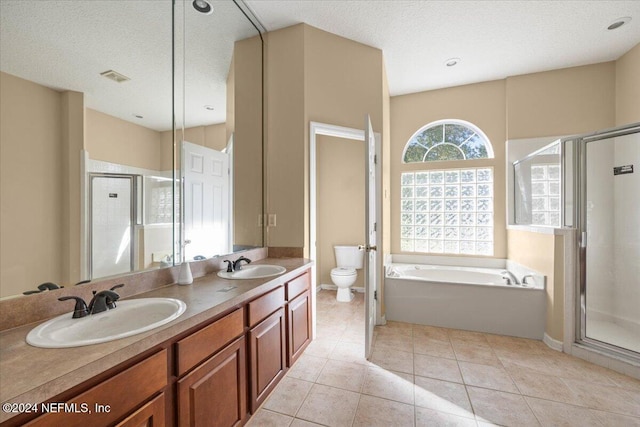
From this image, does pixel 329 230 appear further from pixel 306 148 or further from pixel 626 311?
pixel 626 311

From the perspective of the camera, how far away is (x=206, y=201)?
78.1 inches

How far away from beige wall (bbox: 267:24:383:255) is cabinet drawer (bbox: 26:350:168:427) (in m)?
1.67

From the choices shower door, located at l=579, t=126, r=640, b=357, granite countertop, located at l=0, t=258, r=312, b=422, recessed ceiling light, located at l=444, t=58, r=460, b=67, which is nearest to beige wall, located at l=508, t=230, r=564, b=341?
shower door, located at l=579, t=126, r=640, b=357

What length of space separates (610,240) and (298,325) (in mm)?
2793

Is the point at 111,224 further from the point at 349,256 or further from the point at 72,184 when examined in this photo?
the point at 349,256

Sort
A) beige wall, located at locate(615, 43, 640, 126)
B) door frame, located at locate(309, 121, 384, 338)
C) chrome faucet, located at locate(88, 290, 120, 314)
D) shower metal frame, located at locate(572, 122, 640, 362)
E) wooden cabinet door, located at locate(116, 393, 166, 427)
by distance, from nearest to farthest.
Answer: wooden cabinet door, located at locate(116, 393, 166, 427) → chrome faucet, located at locate(88, 290, 120, 314) → shower metal frame, located at locate(572, 122, 640, 362) → door frame, located at locate(309, 121, 384, 338) → beige wall, located at locate(615, 43, 640, 126)

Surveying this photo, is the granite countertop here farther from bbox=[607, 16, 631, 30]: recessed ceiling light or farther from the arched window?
bbox=[607, 16, 631, 30]: recessed ceiling light

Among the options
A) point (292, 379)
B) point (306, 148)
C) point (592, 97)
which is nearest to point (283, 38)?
point (306, 148)

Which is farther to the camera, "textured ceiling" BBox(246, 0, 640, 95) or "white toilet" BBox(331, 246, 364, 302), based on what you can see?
"white toilet" BBox(331, 246, 364, 302)

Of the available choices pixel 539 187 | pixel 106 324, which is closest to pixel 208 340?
pixel 106 324

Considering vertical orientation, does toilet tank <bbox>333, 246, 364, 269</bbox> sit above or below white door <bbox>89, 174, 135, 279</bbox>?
below

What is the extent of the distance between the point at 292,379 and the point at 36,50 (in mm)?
2265

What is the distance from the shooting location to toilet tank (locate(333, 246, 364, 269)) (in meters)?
4.02

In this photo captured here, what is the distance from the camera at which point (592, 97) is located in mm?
3191
